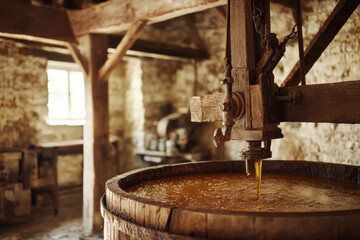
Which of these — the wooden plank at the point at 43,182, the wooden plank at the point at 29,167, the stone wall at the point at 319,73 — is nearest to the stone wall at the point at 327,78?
the stone wall at the point at 319,73

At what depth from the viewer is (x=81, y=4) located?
5168 mm

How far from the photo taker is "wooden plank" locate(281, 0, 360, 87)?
2.47 meters

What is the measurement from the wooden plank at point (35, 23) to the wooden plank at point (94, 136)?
32 centimetres

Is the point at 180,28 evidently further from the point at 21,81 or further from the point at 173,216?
the point at 173,216

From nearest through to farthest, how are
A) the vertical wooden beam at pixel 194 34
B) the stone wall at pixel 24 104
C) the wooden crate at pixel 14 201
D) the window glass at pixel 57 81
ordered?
1. the wooden crate at pixel 14 201
2. the stone wall at pixel 24 104
3. the window glass at pixel 57 81
4. the vertical wooden beam at pixel 194 34

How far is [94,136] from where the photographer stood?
16.4ft

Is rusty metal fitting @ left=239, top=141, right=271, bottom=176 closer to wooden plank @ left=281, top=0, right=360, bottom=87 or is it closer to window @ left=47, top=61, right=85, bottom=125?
wooden plank @ left=281, top=0, right=360, bottom=87

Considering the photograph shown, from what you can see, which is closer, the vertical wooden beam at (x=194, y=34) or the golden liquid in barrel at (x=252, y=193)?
the golden liquid in barrel at (x=252, y=193)

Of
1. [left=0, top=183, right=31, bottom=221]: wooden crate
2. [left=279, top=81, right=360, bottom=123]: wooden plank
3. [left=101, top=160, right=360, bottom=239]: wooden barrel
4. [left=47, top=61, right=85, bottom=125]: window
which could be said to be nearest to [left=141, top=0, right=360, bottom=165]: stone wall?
[left=47, top=61, right=85, bottom=125]: window

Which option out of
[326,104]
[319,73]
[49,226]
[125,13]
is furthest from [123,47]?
[326,104]

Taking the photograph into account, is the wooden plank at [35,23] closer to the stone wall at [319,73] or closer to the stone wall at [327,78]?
the stone wall at [319,73]

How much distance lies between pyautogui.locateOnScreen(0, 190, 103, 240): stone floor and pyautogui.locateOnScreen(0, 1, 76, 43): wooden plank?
2.72 m

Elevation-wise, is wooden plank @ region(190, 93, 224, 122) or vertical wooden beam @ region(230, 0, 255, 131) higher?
vertical wooden beam @ region(230, 0, 255, 131)

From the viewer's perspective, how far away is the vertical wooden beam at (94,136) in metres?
5.01
